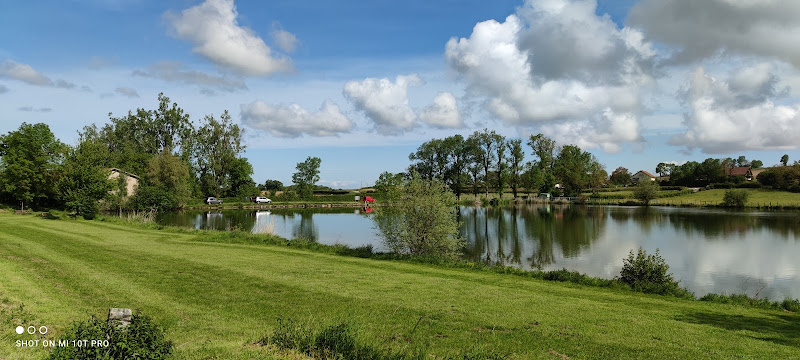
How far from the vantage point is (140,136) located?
80.0m

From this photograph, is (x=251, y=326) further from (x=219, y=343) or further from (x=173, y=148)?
(x=173, y=148)

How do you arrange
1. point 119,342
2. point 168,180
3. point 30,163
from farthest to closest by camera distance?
point 168,180 → point 30,163 → point 119,342

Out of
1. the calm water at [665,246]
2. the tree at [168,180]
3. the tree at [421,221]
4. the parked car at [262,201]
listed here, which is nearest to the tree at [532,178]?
the calm water at [665,246]

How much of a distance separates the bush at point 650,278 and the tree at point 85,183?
130ft

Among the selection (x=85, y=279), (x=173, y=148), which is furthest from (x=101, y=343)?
(x=173, y=148)

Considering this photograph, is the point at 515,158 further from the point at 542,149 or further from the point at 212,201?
the point at 212,201

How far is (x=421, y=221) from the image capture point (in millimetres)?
23422

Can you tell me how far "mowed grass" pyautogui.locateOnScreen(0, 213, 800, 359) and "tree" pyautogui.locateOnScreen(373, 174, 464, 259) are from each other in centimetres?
506

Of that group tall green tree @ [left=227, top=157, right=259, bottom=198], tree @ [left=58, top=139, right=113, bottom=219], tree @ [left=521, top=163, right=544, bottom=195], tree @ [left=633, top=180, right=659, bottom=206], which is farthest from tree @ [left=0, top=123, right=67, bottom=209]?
tree @ [left=633, top=180, right=659, bottom=206]

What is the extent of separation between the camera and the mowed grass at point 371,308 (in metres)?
8.34

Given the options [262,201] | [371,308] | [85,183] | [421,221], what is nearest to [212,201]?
[262,201]

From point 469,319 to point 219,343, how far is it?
551 cm

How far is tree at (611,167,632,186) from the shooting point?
148 m

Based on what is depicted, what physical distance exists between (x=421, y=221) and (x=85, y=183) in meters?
31.1
